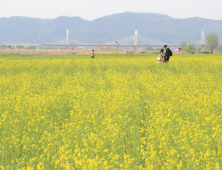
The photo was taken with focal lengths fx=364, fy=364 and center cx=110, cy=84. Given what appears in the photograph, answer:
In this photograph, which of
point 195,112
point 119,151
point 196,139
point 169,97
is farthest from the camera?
point 169,97

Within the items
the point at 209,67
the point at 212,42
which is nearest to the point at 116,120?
the point at 209,67

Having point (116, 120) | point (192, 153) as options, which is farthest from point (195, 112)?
point (192, 153)

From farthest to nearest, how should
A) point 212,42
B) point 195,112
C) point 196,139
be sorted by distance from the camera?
point 212,42 < point 195,112 < point 196,139

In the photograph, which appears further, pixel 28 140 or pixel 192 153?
pixel 28 140

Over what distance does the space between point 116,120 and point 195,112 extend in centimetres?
245

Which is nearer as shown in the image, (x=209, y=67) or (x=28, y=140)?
(x=28, y=140)

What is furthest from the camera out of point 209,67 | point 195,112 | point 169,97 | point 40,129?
point 209,67

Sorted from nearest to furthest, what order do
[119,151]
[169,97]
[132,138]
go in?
[119,151] < [132,138] < [169,97]

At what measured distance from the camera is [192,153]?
6.23m

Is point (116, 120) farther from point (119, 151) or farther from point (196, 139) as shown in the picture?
point (196, 139)

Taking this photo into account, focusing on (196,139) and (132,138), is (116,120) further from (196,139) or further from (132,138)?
(196,139)

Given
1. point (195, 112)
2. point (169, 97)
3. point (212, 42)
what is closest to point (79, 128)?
point (195, 112)

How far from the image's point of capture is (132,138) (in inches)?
311

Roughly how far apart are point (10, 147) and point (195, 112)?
528cm
